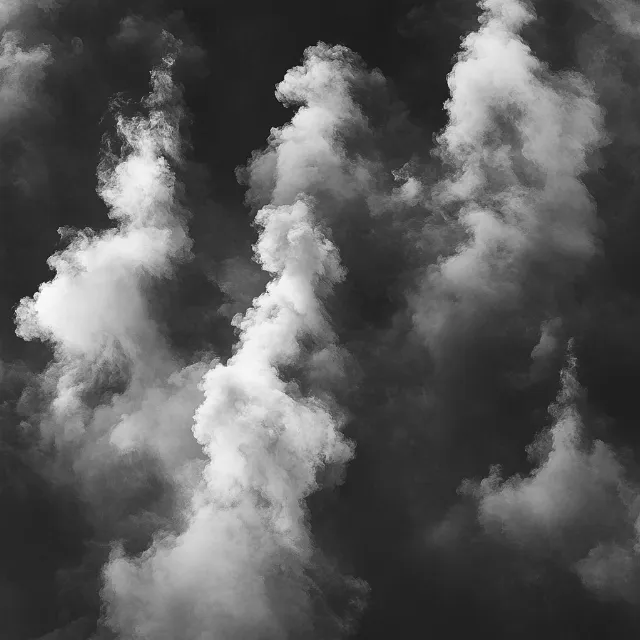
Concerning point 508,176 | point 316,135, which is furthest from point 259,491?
point 508,176

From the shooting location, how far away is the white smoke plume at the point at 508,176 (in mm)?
102000

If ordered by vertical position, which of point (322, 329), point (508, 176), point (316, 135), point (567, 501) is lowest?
point (567, 501)

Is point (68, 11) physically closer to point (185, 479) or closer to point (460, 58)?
point (460, 58)

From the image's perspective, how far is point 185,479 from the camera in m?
94.2

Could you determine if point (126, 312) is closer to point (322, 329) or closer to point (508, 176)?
point (322, 329)

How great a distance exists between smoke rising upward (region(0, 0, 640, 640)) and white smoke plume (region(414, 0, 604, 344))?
33cm

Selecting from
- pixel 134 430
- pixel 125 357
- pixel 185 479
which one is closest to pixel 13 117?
pixel 125 357

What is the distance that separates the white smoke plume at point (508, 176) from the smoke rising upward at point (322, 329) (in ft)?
1.08

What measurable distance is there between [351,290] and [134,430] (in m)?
29.2

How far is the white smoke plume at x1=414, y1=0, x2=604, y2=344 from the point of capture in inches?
4016

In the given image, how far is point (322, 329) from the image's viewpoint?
99875 millimetres

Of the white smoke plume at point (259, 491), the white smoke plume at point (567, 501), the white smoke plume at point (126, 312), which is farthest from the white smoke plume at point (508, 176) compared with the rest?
the white smoke plume at point (126, 312)

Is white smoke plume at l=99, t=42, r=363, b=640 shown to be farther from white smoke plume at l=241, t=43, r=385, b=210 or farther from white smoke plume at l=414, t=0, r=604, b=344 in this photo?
white smoke plume at l=414, t=0, r=604, b=344

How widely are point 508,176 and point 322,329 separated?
96.4 feet
